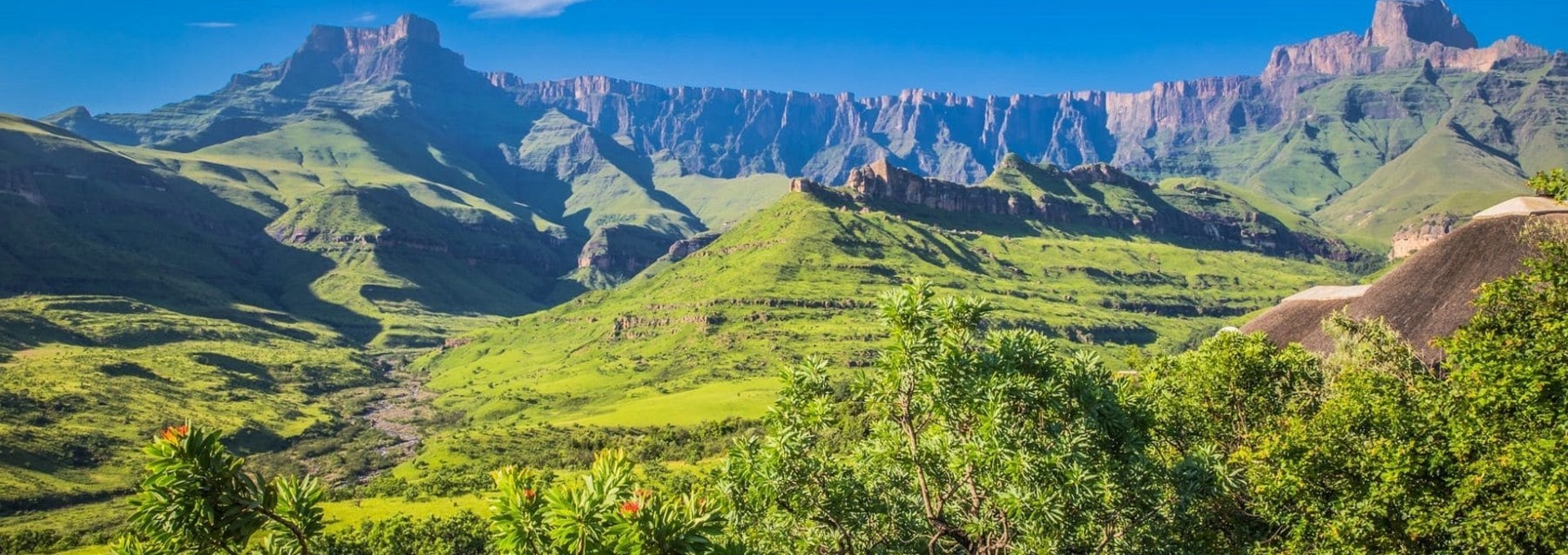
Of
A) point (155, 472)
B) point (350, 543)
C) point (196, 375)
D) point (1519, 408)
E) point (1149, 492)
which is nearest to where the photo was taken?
point (155, 472)

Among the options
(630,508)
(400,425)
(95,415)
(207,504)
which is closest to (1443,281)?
(630,508)

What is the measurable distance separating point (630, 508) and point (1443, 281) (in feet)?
225

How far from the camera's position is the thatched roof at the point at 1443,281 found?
55031 millimetres

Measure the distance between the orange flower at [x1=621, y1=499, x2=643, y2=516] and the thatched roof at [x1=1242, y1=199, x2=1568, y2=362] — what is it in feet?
191

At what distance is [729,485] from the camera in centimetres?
1881

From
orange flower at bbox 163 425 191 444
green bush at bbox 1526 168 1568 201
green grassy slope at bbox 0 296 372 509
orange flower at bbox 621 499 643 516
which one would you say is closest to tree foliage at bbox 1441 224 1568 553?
green bush at bbox 1526 168 1568 201

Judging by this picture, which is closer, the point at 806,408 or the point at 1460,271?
the point at 806,408

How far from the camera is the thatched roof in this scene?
181 feet

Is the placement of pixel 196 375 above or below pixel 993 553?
below

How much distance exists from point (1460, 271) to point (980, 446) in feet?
198

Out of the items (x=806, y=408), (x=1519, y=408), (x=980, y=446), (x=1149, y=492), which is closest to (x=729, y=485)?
(x=806, y=408)

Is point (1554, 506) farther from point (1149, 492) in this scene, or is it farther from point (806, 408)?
point (806, 408)

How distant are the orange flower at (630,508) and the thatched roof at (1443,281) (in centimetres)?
5809

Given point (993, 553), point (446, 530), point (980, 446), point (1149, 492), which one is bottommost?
point (446, 530)
